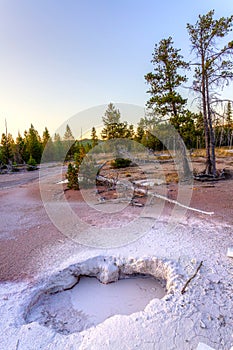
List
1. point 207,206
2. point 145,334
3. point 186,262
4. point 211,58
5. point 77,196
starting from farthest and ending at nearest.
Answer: point 211,58, point 77,196, point 207,206, point 186,262, point 145,334

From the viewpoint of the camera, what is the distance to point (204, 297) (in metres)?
3.37

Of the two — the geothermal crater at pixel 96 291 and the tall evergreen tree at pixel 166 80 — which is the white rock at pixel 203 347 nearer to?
the geothermal crater at pixel 96 291

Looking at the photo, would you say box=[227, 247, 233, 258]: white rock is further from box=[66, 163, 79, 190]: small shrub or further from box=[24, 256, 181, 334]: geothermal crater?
box=[66, 163, 79, 190]: small shrub

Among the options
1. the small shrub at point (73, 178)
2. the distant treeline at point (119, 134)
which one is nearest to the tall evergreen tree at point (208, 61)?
the distant treeline at point (119, 134)

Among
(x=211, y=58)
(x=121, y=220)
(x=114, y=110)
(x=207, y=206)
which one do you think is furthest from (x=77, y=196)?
(x=114, y=110)

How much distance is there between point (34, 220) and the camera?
7.52 meters

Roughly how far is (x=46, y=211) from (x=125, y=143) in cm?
1868

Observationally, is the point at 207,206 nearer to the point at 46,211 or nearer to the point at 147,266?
the point at 147,266

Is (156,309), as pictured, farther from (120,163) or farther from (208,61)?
(120,163)

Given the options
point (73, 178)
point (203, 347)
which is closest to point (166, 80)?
point (73, 178)

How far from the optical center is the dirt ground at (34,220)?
471 centimetres

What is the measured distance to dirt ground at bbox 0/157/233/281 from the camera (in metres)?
4.71

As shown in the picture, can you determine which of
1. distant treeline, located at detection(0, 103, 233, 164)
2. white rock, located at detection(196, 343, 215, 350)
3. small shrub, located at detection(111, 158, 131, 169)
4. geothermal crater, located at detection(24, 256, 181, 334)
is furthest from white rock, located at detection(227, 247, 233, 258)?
small shrub, located at detection(111, 158, 131, 169)

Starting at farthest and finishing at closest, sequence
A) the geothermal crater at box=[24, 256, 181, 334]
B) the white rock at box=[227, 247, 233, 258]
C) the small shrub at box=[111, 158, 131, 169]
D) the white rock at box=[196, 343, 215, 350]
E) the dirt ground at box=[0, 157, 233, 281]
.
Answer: the small shrub at box=[111, 158, 131, 169], the dirt ground at box=[0, 157, 233, 281], the white rock at box=[227, 247, 233, 258], the geothermal crater at box=[24, 256, 181, 334], the white rock at box=[196, 343, 215, 350]
